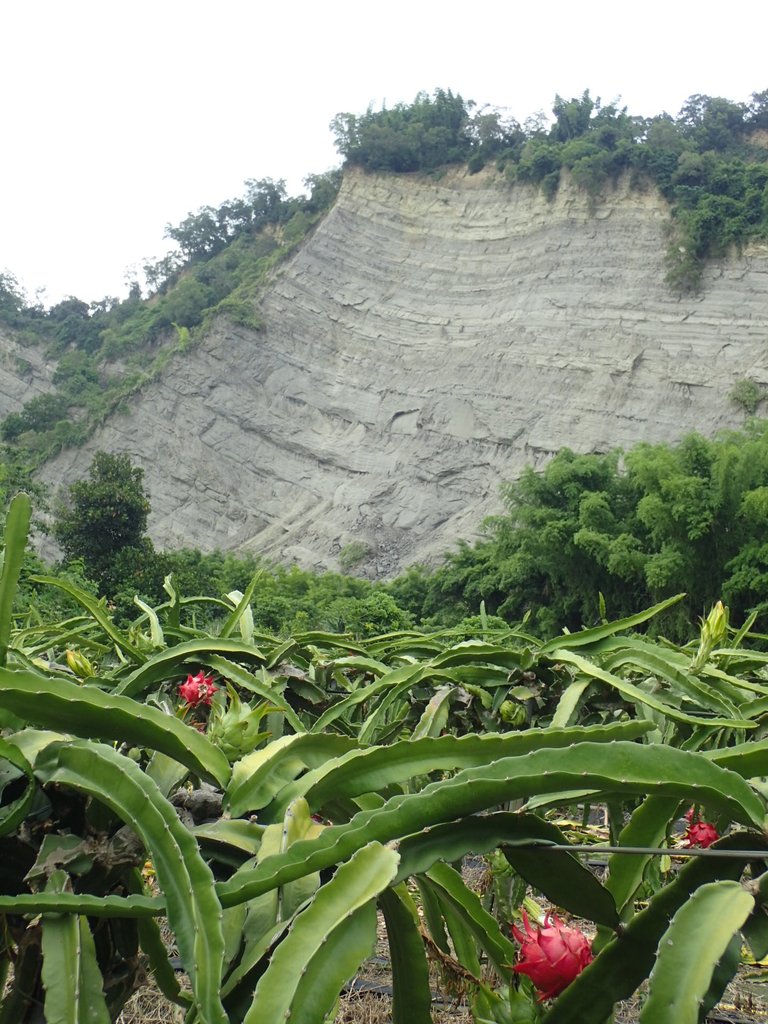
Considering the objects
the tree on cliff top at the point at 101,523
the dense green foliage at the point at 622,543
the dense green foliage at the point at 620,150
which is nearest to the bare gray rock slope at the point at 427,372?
the dense green foliage at the point at 620,150

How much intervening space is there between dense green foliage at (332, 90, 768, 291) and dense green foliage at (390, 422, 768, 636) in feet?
18.7

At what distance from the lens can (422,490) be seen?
709 inches

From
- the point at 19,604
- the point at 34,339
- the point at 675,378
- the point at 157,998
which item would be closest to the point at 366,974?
the point at 157,998

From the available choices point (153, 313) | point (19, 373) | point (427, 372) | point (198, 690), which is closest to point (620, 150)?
point (427, 372)

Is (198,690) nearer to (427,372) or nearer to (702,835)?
(702,835)

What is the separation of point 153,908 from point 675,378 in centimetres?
1728

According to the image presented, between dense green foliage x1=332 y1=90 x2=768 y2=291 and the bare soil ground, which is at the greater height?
dense green foliage x1=332 y1=90 x2=768 y2=291

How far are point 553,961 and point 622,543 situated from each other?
39.7 ft

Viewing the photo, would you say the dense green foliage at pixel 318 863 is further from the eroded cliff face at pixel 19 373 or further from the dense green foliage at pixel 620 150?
the eroded cliff face at pixel 19 373

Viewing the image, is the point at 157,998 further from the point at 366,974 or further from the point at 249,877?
the point at 249,877

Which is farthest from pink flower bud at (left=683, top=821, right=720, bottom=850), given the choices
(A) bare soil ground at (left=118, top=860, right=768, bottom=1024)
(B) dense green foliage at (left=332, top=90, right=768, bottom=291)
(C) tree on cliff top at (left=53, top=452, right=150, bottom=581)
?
(B) dense green foliage at (left=332, top=90, right=768, bottom=291)

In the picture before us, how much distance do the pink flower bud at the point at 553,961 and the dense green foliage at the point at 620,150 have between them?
18313 millimetres

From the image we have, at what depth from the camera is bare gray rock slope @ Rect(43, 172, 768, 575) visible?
55.8ft

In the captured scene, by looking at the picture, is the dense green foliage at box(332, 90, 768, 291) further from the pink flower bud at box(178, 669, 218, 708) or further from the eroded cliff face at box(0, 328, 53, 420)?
the pink flower bud at box(178, 669, 218, 708)
